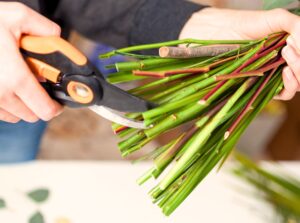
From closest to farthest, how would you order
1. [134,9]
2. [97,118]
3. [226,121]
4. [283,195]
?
1. [283,195]
2. [226,121]
3. [134,9]
4. [97,118]

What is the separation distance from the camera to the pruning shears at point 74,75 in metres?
0.45

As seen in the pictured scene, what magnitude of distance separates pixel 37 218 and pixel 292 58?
0.40 m

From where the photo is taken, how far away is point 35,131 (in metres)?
0.79

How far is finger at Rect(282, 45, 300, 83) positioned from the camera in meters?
0.51

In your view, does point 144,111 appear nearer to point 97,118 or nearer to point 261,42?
point 261,42

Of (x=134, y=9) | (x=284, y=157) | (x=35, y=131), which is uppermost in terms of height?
(x=134, y=9)

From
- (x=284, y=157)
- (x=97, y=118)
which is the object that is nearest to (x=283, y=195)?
(x=97, y=118)

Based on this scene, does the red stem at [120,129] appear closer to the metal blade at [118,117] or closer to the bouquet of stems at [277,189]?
the metal blade at [118,117]

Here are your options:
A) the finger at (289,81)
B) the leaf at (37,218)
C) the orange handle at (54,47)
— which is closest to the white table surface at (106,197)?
the leaf at (37,218)

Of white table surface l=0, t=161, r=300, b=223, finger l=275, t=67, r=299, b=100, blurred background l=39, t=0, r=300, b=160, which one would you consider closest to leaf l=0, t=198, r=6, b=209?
white table surface l=0, t=161, r=300, b=223

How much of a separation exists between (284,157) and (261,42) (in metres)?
1.39

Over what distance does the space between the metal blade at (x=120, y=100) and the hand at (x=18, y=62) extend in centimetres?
7

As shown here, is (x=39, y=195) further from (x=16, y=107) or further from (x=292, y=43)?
(x=292, y=43)

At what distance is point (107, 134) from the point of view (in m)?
1.63
